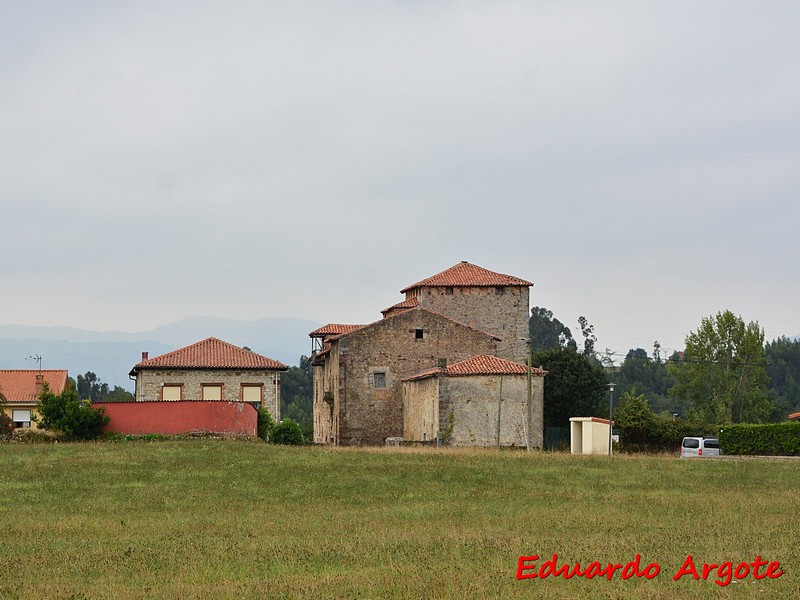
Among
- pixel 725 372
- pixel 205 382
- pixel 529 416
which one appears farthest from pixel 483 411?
pixel 725 372

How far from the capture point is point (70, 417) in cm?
4731

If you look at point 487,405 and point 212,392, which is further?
point 212,392

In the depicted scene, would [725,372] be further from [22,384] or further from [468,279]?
[22,384]

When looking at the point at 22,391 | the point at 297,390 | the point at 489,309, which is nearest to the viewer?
the point at 489,309

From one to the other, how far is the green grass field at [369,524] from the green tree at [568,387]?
135 feet

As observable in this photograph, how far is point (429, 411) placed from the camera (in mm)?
54719

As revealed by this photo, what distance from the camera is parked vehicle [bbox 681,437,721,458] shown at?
2156 inches

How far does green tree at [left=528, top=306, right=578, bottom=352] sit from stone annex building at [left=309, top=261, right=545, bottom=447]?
99.6 metres

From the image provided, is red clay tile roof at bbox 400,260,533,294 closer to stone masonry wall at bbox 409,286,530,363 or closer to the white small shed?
stone masonry wall at bbox 409,286,530,363

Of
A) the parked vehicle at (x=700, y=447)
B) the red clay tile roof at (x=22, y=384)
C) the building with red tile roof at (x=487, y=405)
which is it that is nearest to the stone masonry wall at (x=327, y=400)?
the building with red tile roof at (x=487, y=405)

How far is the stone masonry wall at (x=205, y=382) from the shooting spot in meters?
64.9

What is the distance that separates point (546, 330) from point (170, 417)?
5110 inches

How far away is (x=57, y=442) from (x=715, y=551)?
34.1 meters

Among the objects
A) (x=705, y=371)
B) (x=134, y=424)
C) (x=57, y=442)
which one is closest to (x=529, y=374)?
(x=134, y=424)
